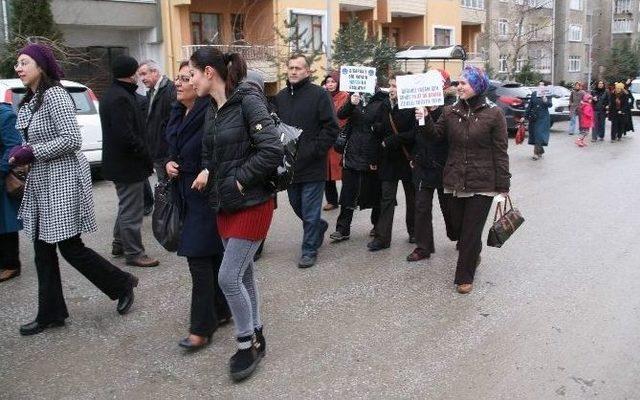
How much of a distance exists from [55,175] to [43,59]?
80cm

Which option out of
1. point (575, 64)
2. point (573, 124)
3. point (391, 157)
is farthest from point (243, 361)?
point (575, 64)

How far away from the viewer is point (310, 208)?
20.5 feet

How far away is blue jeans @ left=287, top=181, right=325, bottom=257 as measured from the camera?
623cm

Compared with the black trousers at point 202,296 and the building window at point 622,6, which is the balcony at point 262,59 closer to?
the black trousers at point 202,296

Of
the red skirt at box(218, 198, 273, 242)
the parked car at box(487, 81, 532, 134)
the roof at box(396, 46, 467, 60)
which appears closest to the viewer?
the red skirt at box(218, 198, 273, 242)

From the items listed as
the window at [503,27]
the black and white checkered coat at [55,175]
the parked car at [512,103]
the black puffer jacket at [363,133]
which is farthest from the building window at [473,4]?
the black and white checkered coat at [55,175]

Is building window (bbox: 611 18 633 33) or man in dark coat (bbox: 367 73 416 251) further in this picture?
building window (bbox: 611 18 633 33)

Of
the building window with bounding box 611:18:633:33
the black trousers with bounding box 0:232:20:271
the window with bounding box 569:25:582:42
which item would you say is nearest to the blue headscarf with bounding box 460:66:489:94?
the black trousers with bounding box 0:232:20:271

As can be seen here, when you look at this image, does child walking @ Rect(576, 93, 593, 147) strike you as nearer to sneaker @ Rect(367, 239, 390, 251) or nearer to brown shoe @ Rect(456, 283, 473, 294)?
sneaker @ Rect(367, 239, 390, 251)

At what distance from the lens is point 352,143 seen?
7043 millimetres

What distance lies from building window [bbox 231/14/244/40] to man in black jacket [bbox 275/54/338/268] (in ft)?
65.0

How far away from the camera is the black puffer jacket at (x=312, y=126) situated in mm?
6145

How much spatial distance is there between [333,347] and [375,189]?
3.00 meters

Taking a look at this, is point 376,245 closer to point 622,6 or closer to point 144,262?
point 144,262
